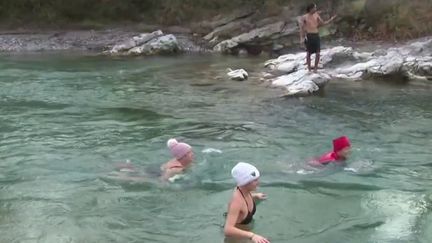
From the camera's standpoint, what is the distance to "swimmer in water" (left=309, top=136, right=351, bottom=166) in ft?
34.6

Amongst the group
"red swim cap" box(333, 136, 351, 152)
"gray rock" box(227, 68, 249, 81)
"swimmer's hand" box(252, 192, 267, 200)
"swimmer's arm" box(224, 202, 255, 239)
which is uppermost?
"swimmer's arm" box(224, 202, 255, 239)

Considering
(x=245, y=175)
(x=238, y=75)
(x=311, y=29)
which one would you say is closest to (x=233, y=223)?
(x=245, y=175)

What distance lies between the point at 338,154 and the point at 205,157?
2364 mm

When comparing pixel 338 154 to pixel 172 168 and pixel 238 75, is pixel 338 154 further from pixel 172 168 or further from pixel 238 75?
pixel 238 75

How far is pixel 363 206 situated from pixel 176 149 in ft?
9.82

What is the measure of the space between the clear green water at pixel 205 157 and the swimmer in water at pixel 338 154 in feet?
0.95

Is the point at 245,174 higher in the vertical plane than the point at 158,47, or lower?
higher

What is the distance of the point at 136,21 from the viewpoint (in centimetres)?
3234

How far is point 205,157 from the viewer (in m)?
11.4

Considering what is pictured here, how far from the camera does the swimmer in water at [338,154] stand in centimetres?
1053

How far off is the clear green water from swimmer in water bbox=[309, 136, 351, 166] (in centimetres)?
29

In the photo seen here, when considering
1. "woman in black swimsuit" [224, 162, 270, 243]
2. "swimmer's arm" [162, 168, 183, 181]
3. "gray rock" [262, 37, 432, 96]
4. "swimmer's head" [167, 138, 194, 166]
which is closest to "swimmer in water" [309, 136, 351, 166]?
"swimmer's head" [167, 138, 194, 166]

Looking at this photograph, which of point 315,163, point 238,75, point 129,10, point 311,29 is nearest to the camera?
point 315,163

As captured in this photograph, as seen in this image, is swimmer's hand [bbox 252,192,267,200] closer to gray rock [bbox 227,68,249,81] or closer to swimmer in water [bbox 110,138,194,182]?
swimmer in water [bbox 110,138,194,182]
